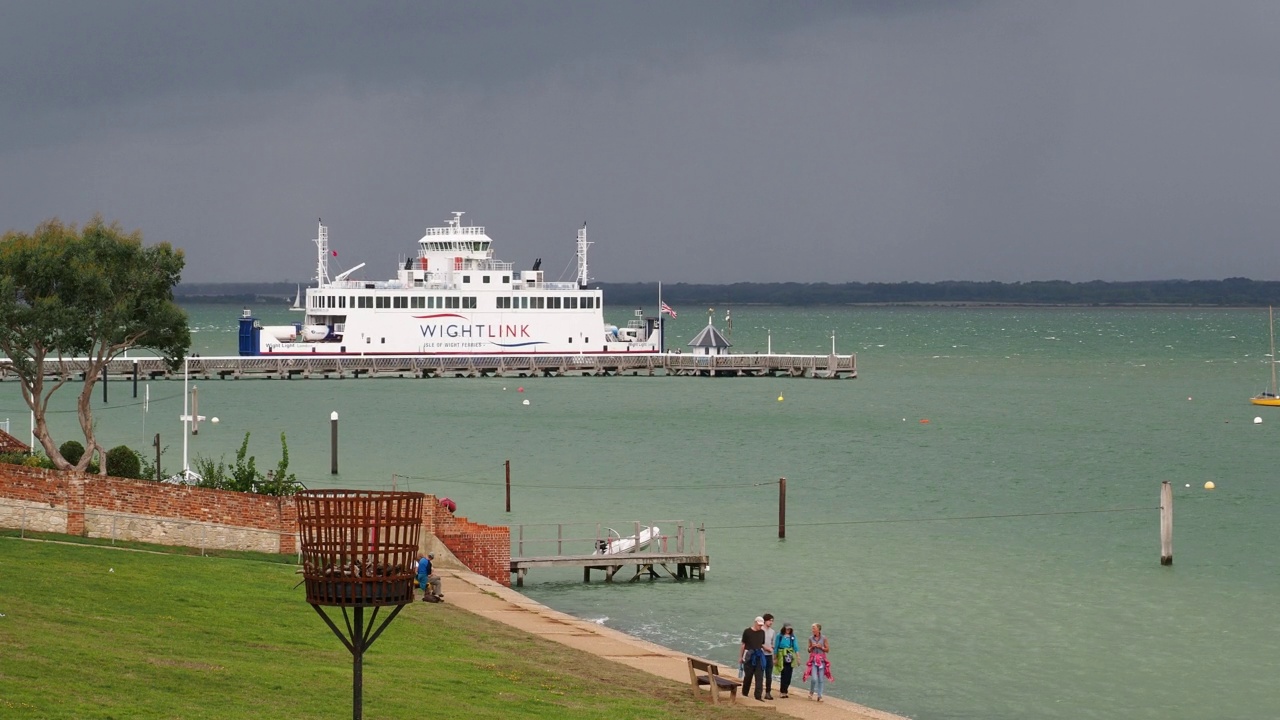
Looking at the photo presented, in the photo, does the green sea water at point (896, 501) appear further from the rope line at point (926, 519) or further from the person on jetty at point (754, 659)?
the person on jetty at point (754, 659)

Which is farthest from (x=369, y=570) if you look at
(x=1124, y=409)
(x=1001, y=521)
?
(x=1124, y=409)

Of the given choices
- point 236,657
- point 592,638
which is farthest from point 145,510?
point 236,657

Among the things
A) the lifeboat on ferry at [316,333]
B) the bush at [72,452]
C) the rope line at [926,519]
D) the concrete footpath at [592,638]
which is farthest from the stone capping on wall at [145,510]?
the lifeboat on ferry at [316,333]

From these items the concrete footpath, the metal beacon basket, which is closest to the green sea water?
the concrete footpath

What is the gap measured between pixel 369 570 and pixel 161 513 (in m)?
17.8

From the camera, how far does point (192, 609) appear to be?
21828 mm

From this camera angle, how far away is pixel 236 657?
19.1m

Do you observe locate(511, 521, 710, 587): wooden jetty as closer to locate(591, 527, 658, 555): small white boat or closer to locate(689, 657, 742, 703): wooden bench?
locate(591, 527, 658, 555): small white boat

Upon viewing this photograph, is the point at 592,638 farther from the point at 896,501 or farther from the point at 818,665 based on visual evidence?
the point at 896,501

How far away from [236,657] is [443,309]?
76317 mm

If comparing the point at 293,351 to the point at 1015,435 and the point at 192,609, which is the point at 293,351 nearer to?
the point at 1015,435

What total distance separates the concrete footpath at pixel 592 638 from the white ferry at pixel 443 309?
65765 millimetres

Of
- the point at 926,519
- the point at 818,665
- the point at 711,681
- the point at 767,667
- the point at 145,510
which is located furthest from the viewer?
the point at 926,519

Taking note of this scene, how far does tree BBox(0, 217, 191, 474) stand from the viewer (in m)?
34.0
